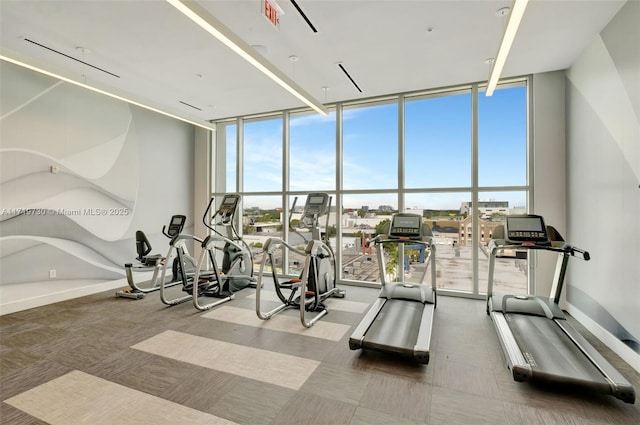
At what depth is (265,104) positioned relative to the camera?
6.07 metres

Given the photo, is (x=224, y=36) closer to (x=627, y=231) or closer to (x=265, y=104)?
(x=265, y=104)

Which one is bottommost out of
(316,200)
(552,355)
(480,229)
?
(552,355)

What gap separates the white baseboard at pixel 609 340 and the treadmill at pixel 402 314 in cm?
177

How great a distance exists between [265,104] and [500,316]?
17.2 ft

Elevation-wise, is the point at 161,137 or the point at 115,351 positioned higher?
the point at 161,137

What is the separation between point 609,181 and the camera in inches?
133

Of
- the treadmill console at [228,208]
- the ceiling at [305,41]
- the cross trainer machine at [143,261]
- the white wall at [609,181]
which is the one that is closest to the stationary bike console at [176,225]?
the cross trainer machine at [143,261]

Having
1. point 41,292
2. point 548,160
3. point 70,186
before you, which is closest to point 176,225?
point 70,186

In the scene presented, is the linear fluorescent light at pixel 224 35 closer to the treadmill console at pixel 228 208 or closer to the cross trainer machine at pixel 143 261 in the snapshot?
the treadmill console at pixel 228 208

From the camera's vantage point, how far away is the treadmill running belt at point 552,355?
2.35m

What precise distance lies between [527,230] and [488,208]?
1390mm

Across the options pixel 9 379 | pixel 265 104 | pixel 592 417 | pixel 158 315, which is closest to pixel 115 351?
pixel 9 379

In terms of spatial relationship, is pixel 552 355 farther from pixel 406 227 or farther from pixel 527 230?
pixel 406 227

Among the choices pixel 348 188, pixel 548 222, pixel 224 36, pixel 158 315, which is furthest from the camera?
pixel 348 188
